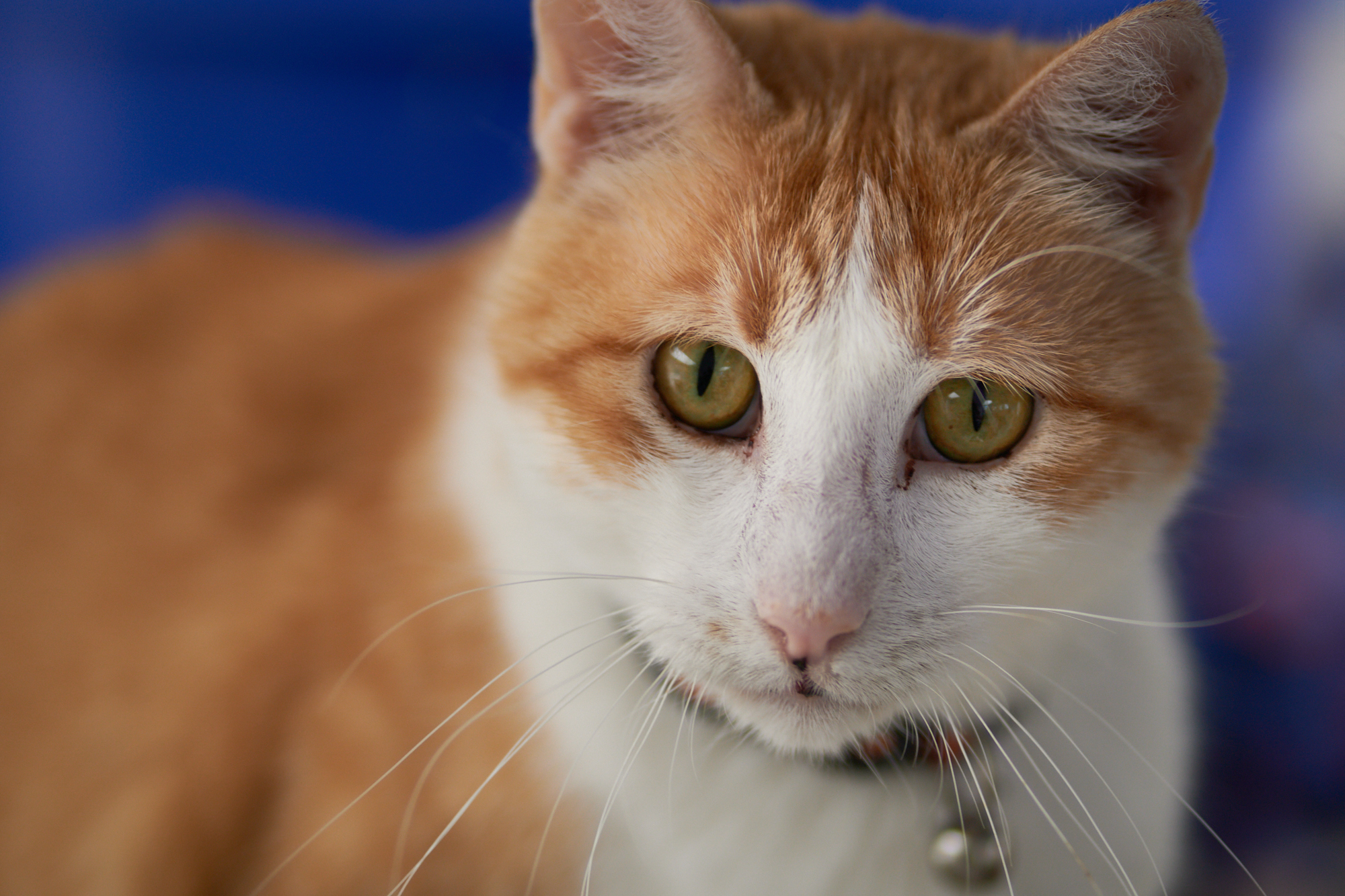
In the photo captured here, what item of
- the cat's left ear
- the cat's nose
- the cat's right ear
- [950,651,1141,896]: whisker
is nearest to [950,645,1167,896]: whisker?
[950,651,1141,896]: whisker

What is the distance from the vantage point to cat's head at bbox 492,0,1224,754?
27.2 inches

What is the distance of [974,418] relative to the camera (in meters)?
0.74

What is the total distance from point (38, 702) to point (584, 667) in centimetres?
86

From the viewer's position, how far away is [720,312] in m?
0.73

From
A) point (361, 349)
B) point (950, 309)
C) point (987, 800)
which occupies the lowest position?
point (987, 800)

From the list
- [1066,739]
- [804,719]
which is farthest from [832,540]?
[1066,739]

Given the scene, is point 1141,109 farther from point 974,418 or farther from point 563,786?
point 563,786

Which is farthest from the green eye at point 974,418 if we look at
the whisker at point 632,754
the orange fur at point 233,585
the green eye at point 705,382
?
the orange fur at point 233,585

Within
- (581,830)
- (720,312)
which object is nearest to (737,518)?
(720,312)

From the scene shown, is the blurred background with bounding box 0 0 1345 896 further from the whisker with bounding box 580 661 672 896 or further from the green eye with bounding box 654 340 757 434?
the whisker with bounding box 580 661 672 896

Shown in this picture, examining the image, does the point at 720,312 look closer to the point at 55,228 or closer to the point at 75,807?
the point at 75,807

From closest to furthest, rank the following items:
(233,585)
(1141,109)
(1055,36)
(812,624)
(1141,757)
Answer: (812,624), (1141,109), (1141,757), (1055,36), (233,585)

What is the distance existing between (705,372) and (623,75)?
0.29 m

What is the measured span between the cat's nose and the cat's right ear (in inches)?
17.0
